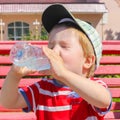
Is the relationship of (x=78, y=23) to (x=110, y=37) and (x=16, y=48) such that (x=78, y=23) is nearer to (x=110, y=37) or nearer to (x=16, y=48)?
(x=16, y=48)

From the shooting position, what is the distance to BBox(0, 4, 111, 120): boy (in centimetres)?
209

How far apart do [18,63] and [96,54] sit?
0.38 m

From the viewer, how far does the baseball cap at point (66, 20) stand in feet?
7.01

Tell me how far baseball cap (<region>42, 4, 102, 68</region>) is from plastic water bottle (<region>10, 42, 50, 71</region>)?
0.69 feet

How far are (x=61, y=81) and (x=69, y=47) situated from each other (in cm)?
17

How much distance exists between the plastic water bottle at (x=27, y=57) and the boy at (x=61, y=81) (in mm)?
30

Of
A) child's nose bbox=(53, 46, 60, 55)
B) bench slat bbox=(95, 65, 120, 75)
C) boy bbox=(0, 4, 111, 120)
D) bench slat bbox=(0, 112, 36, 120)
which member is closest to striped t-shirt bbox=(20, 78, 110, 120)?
boy bbox=(0, 4, 111, 120)

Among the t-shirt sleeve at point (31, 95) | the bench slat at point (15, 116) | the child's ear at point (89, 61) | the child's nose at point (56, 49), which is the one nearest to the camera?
the child's nose at point (56, 49)

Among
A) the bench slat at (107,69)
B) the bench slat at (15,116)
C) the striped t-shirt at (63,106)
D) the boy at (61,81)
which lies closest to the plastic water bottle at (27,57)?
the boy at (61,81)

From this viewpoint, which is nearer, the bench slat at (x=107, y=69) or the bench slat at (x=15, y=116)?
the bench slat at (x=15, y=116)

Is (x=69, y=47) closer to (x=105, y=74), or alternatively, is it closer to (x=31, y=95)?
(x=31, y=95)

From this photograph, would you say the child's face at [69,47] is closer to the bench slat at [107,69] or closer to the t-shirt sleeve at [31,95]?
the t-shirt sleeve at [31,95]

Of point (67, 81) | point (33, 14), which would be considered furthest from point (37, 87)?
point (33, 14)

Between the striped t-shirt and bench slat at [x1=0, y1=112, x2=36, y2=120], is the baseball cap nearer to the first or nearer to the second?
the striped t-shirt
